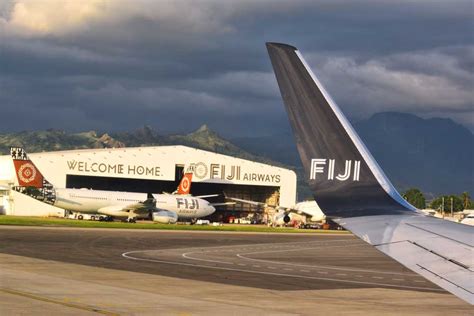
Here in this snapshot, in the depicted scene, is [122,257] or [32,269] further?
[122,257]

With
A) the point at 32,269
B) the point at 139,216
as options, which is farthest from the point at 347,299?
the point at 139,216

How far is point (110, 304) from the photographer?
64.5ft

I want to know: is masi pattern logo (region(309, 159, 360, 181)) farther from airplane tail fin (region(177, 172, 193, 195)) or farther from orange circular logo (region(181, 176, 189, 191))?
orange circular logo (region(181, 176, 189, 191))

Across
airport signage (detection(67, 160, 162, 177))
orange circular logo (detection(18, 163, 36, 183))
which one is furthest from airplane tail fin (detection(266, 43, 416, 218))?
airport signage (detection(67, 160, 162, 177))

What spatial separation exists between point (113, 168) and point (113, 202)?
20.6 metres

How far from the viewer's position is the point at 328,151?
28.5 ft

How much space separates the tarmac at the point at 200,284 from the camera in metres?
20.0

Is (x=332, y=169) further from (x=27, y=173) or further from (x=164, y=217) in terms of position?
(x=27, y=173)

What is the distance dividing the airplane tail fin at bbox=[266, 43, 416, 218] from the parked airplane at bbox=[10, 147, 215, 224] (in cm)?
8537

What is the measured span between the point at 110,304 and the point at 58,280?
6.58m

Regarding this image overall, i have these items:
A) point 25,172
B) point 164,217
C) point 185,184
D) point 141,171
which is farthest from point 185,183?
point 25,172

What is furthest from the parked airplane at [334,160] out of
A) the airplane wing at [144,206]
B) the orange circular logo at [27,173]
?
the orange circular logo at [27,173]

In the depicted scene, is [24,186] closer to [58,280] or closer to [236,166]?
[236,166]

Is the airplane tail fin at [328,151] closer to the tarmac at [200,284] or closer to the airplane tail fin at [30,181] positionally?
the tarmac at [200,284]
